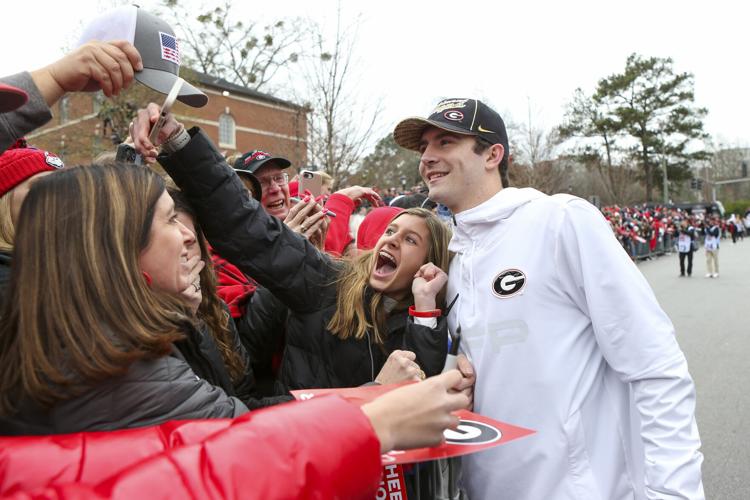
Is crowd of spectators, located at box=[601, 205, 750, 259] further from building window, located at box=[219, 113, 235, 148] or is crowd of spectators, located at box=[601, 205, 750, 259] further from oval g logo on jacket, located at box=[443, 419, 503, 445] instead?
building window, located at box=[219, 113, 235, 148]

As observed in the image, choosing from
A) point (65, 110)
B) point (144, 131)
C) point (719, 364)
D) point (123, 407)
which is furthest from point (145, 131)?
point (65, 110)

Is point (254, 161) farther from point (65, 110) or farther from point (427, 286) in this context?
point (65, 110)

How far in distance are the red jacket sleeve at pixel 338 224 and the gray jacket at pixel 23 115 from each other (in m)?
2.51

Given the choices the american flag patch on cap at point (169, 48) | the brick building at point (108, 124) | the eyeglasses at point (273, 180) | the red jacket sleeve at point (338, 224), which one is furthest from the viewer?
the brick building at point (108, 124)

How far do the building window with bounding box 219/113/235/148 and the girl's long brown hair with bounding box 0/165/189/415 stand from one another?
1676 inches

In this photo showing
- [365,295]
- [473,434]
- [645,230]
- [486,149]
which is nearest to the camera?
[473,434]

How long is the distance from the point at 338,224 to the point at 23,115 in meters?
2.63

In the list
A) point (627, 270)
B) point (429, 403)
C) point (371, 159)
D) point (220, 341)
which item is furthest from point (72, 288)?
point (371, 159)

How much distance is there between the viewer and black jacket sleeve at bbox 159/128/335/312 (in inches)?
90.0

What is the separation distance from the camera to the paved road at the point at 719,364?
4949 mm

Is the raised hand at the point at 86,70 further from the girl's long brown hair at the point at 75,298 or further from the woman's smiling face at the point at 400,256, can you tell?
the woman's smiling face at the point at 400,256

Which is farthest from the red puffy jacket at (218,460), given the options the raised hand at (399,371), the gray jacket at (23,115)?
the gray jacket at (23,115)

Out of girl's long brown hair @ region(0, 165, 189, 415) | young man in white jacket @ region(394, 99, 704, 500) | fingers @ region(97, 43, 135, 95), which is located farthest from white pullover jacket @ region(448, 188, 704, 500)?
fingers @ region(97, 43, 135, 95)

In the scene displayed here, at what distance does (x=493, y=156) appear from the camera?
8.42 ft
